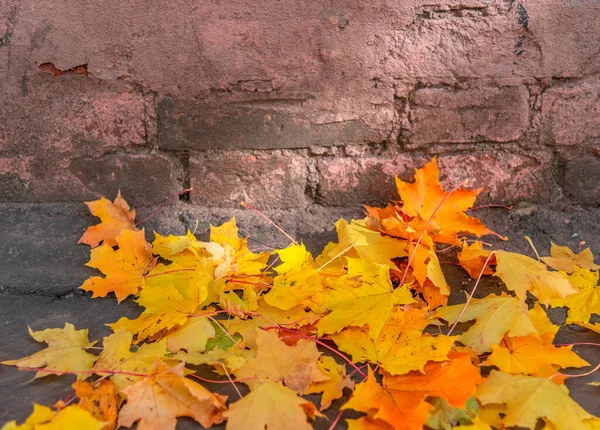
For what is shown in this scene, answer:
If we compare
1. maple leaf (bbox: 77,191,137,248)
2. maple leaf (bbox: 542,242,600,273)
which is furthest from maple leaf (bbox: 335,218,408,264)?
maple leaf (bbox: 77,191,137,248)

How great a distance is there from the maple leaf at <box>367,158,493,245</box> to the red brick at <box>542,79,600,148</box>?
0.34 metres

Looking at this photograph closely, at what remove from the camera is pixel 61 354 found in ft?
3.83

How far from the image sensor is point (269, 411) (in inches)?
37.7

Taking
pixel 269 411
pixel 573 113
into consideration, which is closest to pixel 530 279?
pixel 573 113

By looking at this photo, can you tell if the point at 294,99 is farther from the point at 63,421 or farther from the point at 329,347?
the point at 63,421

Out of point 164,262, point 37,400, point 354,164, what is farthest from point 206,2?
point 37,400

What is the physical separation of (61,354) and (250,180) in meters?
0.77

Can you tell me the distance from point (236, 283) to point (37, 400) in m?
0.55

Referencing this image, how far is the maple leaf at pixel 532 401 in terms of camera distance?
96cm

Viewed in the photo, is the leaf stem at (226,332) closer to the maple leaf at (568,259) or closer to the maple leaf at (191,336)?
the maple leaf at (191,336)

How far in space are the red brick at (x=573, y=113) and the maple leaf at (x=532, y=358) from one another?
774 mm

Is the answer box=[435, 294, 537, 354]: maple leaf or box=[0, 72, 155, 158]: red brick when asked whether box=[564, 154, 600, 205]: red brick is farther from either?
box=[0, 72, 155, 158]: red brick

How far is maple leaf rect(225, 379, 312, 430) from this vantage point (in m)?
0.94

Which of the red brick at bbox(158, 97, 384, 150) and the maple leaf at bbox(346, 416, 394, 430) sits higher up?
the red brick at bbox(158, 97, 384, 150)
